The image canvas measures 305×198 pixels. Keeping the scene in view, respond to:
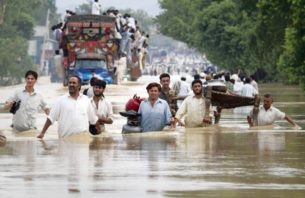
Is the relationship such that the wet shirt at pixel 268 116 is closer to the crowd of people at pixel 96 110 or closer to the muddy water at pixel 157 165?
the crowd of people at pixel 96 110

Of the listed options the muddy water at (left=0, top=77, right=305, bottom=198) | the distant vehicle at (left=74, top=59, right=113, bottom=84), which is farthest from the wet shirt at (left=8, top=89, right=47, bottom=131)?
the distant vehicle at (left=74, top=59, right=113, bottom=84)

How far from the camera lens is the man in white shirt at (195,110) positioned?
2311cm

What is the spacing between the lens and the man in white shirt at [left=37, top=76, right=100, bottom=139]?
19172 mm

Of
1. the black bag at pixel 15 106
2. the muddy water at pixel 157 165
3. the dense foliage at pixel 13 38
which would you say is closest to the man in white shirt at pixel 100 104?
the muddy water at pixel 157 165

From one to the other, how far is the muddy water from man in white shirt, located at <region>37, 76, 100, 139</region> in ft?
0.61

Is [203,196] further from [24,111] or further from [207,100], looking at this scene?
[207,100]

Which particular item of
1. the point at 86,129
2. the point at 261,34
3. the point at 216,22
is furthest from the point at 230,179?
the point at 216,22

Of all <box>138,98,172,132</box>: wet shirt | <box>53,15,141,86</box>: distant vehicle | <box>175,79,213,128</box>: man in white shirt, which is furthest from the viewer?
<box>53,15,141,86</box>: distant vehicle

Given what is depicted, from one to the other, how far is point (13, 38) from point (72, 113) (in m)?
111

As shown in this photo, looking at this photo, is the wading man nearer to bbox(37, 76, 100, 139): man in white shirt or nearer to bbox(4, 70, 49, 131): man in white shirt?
bbox(4, 70, 49, 131): man in white shirt

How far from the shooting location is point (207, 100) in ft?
77.8

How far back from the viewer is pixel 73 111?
63.0 feet

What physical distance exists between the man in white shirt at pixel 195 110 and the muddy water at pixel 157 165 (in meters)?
0.57

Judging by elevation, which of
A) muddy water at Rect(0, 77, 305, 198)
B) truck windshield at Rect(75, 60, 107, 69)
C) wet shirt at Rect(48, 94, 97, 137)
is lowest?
muddy water at Rect(0, 77, 305, 198)
